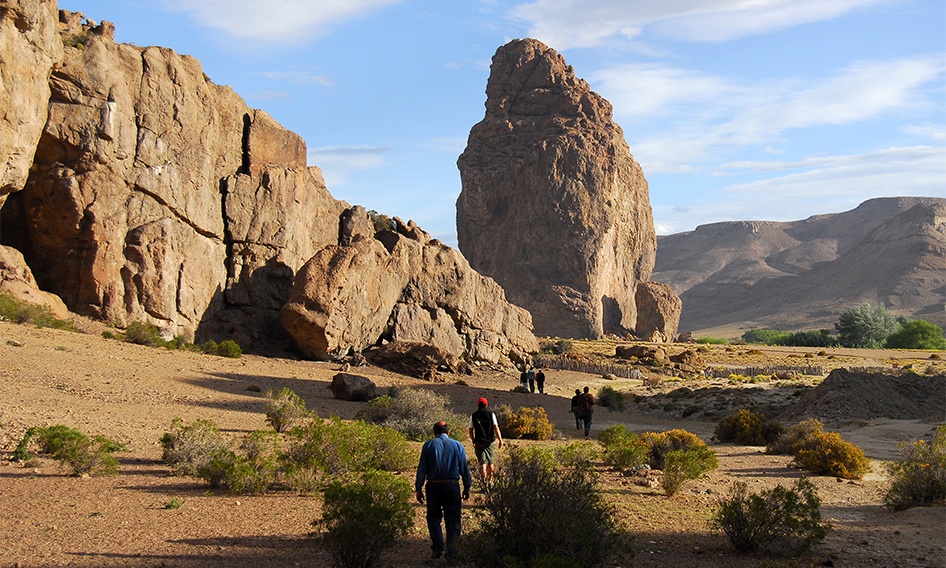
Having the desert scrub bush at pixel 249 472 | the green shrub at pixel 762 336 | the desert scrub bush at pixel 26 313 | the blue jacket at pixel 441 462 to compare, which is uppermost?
the desert scrub bush at pixel 26 313

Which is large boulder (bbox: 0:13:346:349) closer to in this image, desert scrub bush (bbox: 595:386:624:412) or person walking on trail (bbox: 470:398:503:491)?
desert scrub bush (bbox: 595:386:624:412)

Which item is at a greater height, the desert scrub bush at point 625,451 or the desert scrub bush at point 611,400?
the desert scrub bush at point 625,451

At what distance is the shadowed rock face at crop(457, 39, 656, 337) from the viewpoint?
3123 inches

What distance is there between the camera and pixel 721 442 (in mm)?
17562

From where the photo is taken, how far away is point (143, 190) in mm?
23516

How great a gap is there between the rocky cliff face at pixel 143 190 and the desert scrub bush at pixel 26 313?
1.39m

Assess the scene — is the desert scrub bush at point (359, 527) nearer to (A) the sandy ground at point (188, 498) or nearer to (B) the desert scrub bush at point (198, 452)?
(A) the sandy ground at point (188, 498)

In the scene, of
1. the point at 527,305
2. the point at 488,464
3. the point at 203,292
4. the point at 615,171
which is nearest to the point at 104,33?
the point at 203,292

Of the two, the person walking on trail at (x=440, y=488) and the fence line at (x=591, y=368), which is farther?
the fence line at (x=591, y=368)

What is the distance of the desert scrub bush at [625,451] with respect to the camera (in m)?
12.1

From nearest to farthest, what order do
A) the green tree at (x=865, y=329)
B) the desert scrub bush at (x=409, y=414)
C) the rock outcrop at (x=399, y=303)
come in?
1. the desert scrub bush at (x=409, y=414)
2. the rock outcrop at (x=399, y=303)
3. the green tree at (x=865, y=329)

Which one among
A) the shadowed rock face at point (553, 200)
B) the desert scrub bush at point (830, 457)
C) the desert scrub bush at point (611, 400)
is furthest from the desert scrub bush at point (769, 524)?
the shadowed rock face at point (553, 200)

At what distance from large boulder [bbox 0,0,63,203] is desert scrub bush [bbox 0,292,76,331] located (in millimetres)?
3643

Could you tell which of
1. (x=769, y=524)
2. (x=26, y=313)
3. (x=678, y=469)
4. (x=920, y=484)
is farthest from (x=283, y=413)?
(x=26, y=313)
